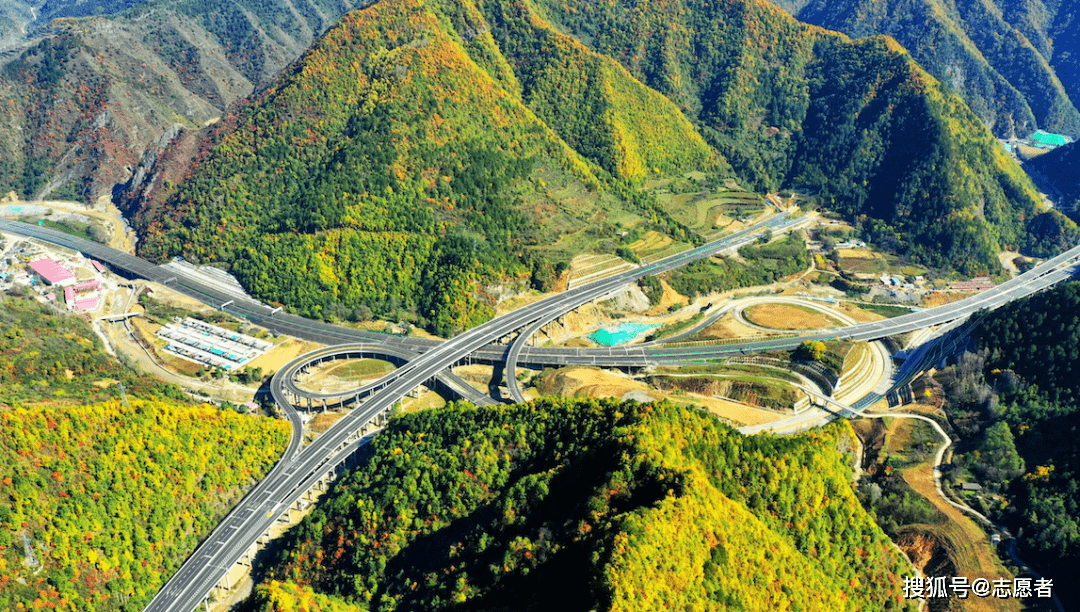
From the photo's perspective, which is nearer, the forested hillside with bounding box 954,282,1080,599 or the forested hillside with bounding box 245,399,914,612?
the forested hillside with bounding box 245,399,914,612

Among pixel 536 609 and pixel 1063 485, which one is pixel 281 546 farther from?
pixel 1063 485

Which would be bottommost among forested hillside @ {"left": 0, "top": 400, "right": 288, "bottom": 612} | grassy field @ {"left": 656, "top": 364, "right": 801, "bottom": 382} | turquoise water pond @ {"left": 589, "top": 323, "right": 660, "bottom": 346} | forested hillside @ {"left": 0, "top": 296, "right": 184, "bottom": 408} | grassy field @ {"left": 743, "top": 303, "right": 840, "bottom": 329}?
forested hillside @ {"left": 0, "top": 400, "right": 288, "bottom": 612}

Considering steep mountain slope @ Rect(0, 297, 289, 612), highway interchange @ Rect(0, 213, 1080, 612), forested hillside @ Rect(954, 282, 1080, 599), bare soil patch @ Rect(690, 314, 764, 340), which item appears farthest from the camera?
bare soil patch @ Rect(690, 314, 764, 340)

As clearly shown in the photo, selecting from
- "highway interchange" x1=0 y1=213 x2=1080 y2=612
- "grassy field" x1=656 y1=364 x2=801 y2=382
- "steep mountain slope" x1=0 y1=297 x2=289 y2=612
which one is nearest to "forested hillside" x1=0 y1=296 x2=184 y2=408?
"steep mountain slope" x1=0 y1=297 x2=289 y2=612

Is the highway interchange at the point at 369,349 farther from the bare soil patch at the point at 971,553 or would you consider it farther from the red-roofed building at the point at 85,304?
the bare soil patch at the point at 971,553

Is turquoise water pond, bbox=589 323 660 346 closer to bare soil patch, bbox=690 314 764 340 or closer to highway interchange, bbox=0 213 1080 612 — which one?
highway interchange, bbox=0 213 1080 612

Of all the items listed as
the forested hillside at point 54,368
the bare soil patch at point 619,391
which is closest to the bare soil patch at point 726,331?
the bare soil patch at point 619,391

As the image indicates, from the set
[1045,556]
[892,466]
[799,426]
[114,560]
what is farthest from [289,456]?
[1045,556]
